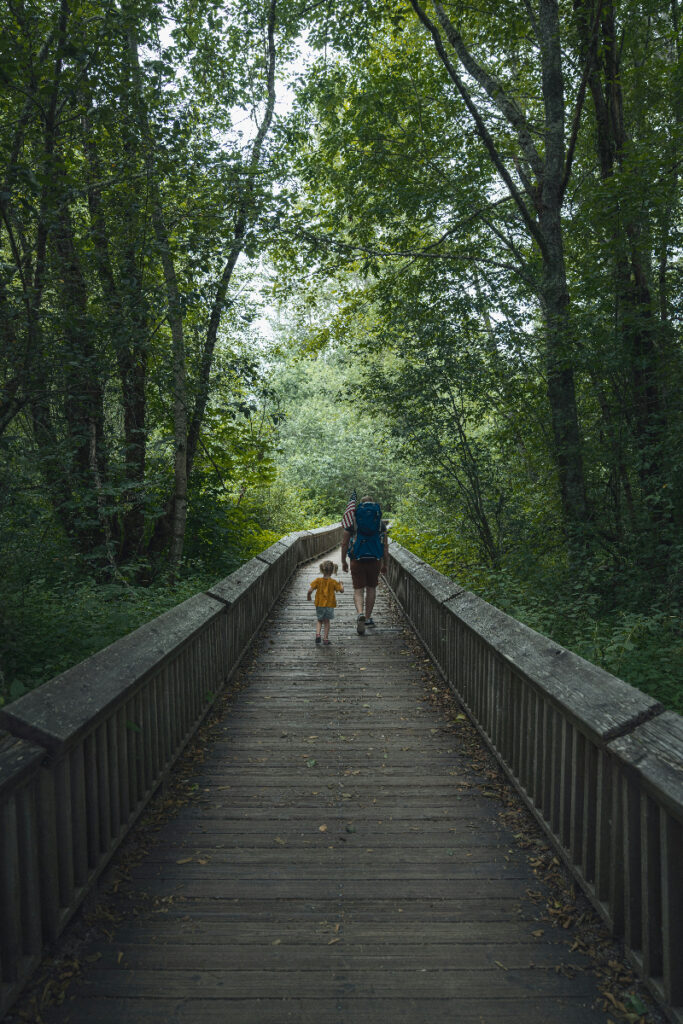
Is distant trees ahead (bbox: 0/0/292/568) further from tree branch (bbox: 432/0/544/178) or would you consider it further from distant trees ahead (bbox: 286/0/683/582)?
tree branch (bbox: 432/0/544/178)

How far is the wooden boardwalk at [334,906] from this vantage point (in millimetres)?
2344

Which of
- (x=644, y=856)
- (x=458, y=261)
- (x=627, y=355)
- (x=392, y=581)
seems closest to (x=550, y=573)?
(x=627, y=355)

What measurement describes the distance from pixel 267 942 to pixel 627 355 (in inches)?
295

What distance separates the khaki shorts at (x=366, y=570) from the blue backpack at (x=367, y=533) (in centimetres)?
7

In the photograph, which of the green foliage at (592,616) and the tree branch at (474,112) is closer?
the green foliage at (592,616)

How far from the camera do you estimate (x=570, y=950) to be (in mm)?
2613

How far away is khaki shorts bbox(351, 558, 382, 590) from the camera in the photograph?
887 centimetres

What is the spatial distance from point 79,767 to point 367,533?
620 centimetres

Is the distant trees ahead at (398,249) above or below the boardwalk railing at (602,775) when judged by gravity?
above

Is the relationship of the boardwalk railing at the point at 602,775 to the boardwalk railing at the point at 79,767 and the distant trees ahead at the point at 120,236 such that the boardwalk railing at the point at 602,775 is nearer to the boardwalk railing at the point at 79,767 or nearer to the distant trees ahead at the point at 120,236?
the boardwalk railing at the point at 79,767

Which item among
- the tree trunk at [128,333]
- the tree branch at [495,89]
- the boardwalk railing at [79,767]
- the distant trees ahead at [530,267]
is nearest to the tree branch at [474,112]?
the distant trees ahead at [530,267]

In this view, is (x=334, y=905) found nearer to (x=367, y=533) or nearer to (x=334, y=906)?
(x=334, y=906)

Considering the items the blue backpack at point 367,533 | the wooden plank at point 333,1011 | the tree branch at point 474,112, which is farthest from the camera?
the blue backpack at point 367,533

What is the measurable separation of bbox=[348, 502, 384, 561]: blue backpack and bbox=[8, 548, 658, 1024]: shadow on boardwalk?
384 cm
